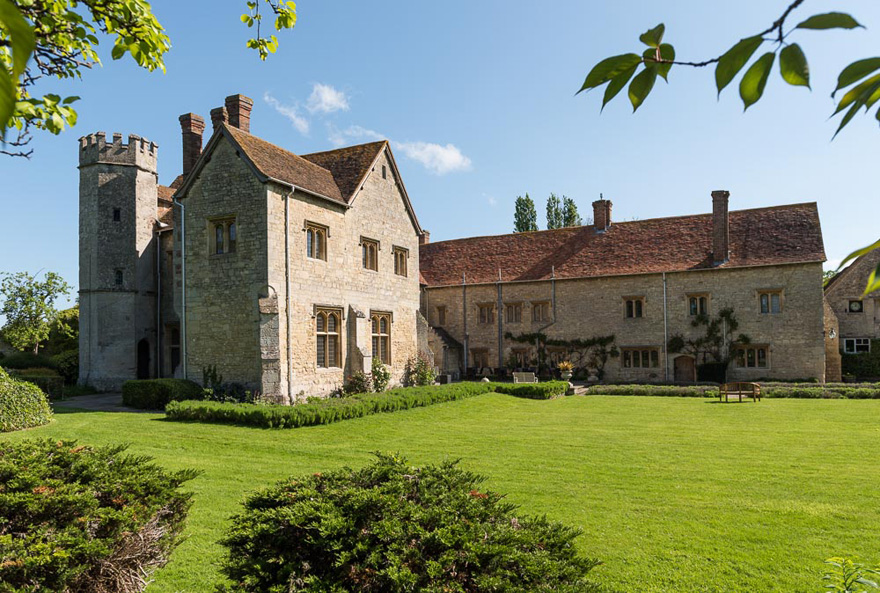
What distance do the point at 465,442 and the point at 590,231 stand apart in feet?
84.0

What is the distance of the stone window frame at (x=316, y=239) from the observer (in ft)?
67.8

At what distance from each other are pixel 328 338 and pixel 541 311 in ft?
53.3

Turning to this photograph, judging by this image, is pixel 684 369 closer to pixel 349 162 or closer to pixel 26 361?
pixel 349 162

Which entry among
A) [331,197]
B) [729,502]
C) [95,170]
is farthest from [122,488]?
[95,170]

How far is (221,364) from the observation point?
63.3 feet

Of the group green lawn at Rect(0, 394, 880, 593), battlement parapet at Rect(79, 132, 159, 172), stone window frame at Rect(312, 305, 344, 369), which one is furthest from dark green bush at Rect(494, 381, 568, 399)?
battlement parapet at Rect(79, 132, 159, 172)

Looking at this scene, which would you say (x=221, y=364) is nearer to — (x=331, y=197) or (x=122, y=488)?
(x=331, y=197)

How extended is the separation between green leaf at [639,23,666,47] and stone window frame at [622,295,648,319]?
31881 millimetres

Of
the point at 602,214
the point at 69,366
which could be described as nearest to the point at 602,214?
the point at 602,214

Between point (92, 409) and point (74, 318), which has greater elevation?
point (74, 318)

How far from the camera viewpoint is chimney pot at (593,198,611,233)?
3556 centimetres

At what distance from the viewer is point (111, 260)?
25.0 metres

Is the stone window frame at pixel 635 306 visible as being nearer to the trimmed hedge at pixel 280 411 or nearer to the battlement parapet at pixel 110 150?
the trimmed hedge at pixel 280 411

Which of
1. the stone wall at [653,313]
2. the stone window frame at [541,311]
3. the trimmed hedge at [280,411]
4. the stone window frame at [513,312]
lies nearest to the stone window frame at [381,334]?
the trimmed hedge at [280,411]
